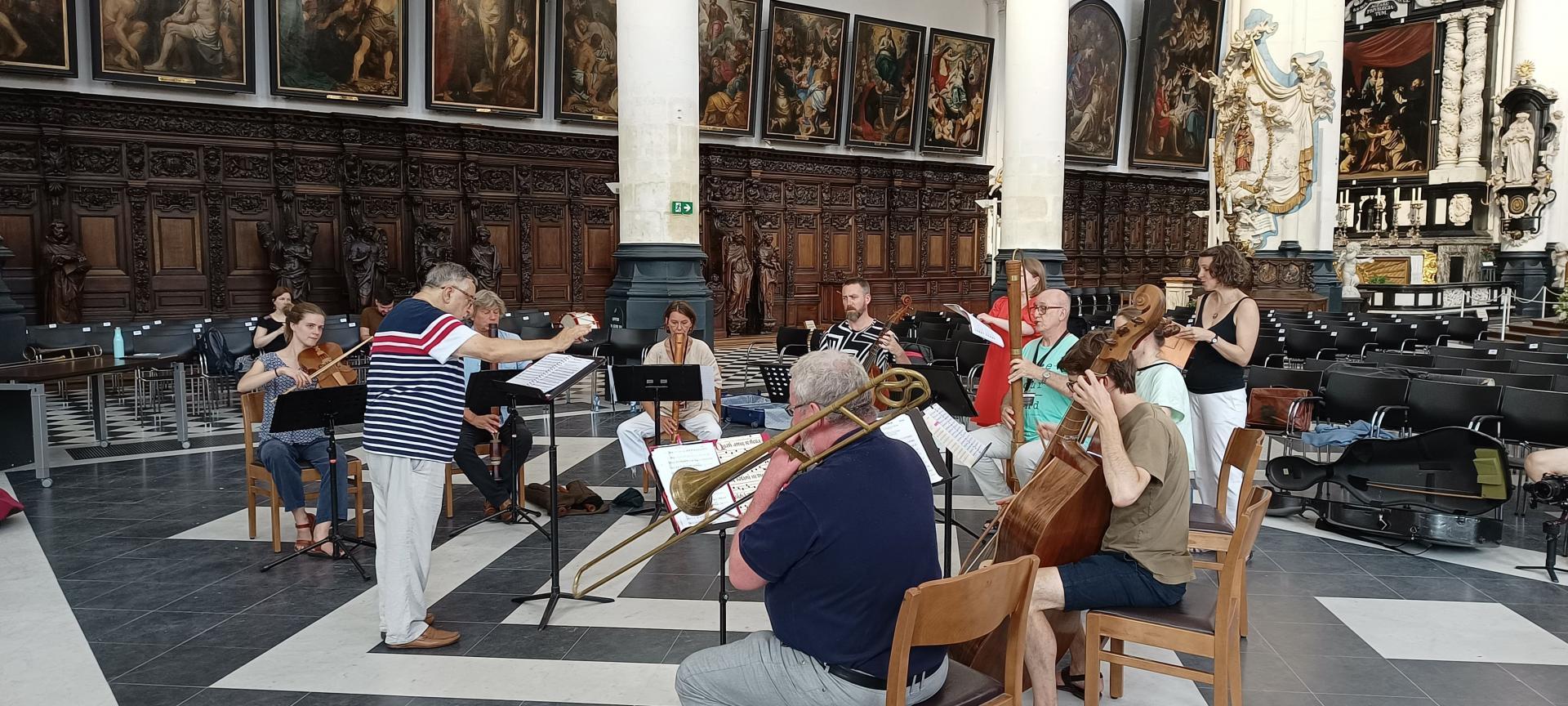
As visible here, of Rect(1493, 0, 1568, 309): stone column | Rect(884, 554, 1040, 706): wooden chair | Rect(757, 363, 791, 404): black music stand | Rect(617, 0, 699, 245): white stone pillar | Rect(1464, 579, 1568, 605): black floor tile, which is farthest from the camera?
Rect(1493, 0, 1568, 309): stone column

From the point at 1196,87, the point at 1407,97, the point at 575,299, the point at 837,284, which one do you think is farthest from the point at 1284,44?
the point at 1407,97

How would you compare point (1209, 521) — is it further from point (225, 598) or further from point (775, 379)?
point (225, 598)

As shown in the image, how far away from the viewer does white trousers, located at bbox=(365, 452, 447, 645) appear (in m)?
4.21

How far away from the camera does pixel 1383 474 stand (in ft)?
19.3

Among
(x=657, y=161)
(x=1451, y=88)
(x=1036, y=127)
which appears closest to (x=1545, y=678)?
(x=657, y=161)

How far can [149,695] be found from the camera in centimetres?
382

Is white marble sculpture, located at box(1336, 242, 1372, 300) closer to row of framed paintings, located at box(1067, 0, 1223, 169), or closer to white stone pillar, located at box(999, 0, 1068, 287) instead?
row of framed paintings, located at box(1067, 0, 1223, 169)

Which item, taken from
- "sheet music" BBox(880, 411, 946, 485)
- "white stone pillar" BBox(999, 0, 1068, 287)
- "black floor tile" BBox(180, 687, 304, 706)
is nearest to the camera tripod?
"sheet music" BBox(880, 411, 946, 485)

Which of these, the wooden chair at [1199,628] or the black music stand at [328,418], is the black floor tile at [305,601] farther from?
the wooden chair at [1199,628]

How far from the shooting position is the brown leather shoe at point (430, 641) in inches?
167

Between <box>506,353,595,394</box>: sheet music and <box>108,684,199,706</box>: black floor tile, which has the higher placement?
<box>506,353,595,394</box>: sheet music

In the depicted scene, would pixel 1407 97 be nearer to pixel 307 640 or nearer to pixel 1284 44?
pixel 1284 44

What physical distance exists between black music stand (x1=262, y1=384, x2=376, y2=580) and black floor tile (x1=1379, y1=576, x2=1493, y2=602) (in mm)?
5042

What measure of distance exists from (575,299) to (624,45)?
803 cm
